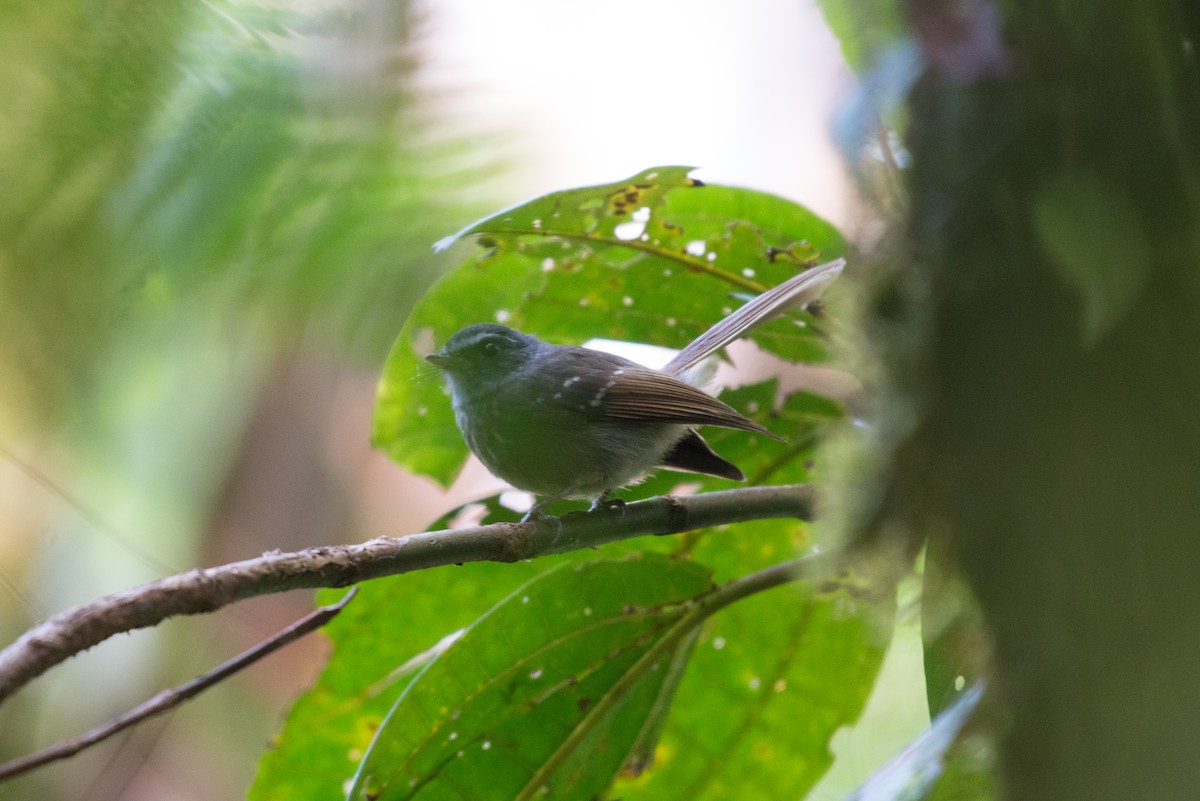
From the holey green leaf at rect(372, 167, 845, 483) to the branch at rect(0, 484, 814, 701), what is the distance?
33 centimetres

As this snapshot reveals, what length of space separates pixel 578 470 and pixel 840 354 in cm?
38

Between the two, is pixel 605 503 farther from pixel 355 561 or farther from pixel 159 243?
pixel 159 243

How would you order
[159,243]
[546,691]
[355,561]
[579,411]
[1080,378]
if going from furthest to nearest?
[159,243] < [579,411] < [546,691] < [355,561] < [1080,378]

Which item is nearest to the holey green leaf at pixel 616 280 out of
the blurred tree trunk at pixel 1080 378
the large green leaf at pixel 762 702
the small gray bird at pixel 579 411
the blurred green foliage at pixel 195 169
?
the small gray bird at pixel 579 411

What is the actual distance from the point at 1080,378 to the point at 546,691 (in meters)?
0.72

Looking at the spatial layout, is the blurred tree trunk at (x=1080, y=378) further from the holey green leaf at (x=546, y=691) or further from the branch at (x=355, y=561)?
the holey green leaf at (x=546, y=691)

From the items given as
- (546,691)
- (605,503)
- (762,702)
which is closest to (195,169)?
(605,503)

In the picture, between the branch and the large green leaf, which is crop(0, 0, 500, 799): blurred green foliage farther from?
the large green leaf

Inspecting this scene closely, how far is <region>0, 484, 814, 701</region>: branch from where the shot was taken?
0.49m

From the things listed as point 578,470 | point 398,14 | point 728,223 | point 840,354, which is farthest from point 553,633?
point 398,14

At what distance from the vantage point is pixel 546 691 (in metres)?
1.01

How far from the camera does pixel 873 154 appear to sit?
2.20 ft

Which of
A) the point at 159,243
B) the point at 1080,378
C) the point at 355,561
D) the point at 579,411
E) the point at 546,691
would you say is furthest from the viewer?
the point at 159,243

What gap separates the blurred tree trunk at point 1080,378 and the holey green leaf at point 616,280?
497mm
